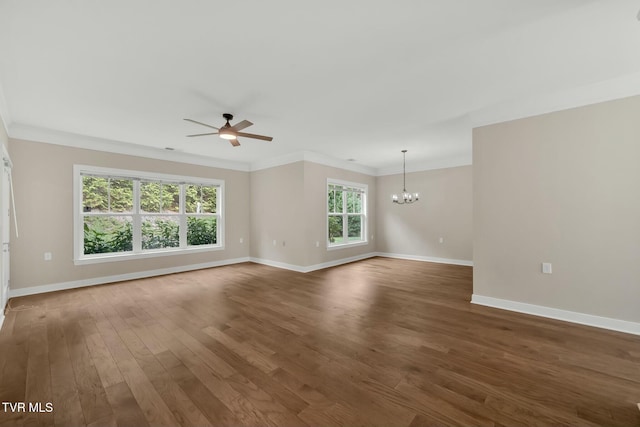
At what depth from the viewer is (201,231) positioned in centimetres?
626

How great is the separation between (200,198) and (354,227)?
13.5ft

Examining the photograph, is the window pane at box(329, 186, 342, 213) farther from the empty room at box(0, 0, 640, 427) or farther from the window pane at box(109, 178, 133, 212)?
the window pane at box(109, 178, 133, 212)

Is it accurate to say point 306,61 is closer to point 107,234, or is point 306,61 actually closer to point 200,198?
point 200,198

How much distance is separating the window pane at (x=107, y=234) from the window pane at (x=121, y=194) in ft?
Result: 0.64

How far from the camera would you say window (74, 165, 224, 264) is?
15.5 ft

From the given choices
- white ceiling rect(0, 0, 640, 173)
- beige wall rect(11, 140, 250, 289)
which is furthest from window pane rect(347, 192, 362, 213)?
beige wall rect(11, 140, 250, 289)

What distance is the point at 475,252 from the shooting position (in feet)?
12.0

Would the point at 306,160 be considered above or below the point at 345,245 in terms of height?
above

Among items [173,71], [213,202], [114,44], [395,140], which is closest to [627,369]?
[395,140]

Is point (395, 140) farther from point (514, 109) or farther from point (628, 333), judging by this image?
point (628, 333)

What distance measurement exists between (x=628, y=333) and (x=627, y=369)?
38.0 inches

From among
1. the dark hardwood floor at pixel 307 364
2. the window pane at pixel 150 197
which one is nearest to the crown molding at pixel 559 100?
the dark hardwood floor at pixel 307 364

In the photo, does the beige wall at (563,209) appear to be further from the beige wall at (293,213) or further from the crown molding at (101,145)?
the crown molding at (101,145)

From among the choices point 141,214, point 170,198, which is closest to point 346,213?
point 170,198
